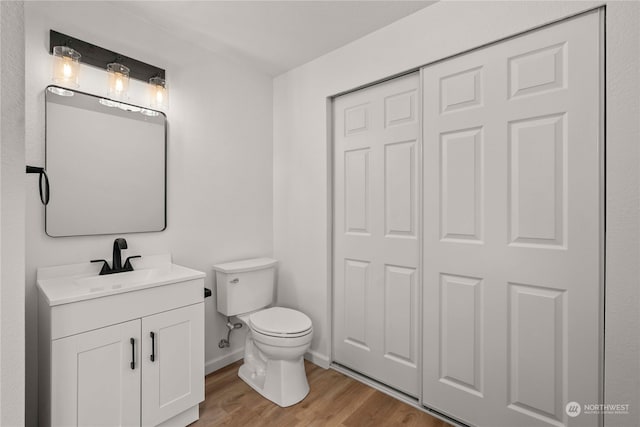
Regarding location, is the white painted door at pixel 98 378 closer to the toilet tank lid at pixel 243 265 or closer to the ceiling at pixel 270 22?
the toilet tank lid at pixel 243 265

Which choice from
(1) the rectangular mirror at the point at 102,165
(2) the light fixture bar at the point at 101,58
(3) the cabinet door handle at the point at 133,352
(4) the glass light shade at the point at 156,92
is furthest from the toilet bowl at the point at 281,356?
(2) the light fixture bar at the point at 101,58

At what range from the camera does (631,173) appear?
127 cm

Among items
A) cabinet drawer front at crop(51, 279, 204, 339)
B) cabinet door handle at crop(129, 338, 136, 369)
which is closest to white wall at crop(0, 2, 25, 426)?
cabinet drawer front at crop(51, 279, 204, 339)

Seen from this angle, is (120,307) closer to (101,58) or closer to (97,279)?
(97,279)

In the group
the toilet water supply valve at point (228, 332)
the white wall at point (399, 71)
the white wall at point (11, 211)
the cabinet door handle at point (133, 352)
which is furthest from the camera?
the toilet water supply valve at point (228, 332)

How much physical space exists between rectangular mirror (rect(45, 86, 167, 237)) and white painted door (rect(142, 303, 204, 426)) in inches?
26.0

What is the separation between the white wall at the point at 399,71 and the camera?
1.27 m

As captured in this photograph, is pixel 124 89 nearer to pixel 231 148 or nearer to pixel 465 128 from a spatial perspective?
pixel 231 148

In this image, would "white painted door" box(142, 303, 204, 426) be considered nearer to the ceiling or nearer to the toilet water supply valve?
the toilet water supply valve

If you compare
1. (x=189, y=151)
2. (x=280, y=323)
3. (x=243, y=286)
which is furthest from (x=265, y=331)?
(x=189, y=151)

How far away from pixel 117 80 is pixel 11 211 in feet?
4.78

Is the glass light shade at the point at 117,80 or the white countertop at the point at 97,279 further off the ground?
the glass light shade at the point at 117,80

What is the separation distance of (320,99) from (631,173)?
186 centimetres

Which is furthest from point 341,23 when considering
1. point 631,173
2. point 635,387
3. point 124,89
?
point 635,387
